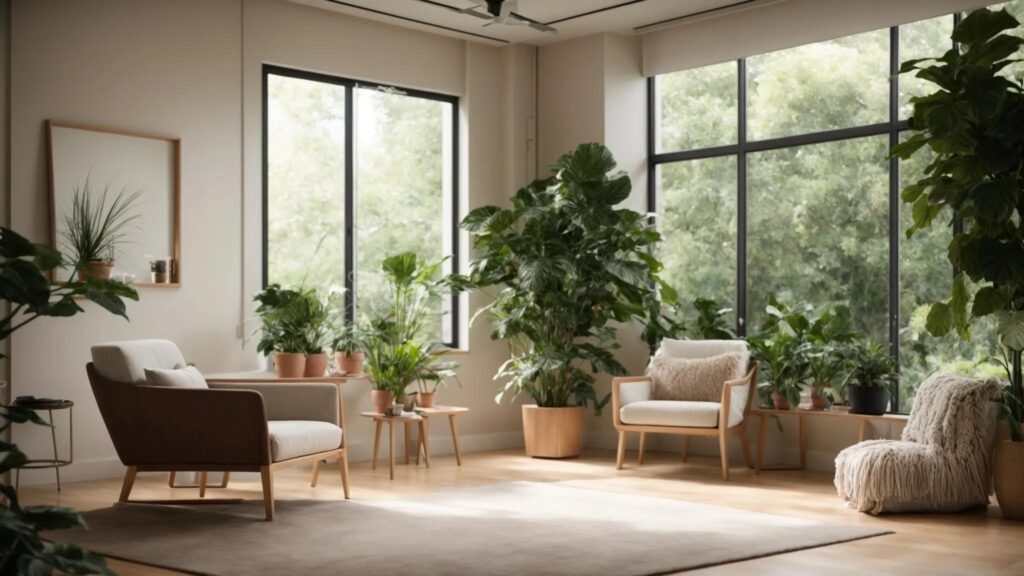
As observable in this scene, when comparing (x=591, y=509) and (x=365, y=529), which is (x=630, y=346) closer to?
(x=591, y=509)

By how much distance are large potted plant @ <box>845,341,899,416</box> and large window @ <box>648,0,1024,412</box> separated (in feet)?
1.20

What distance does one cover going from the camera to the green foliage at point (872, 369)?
6680mm

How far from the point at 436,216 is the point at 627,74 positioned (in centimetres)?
171

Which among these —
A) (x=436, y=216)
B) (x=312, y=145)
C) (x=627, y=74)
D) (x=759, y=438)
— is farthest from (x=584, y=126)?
(x=759, y=438)

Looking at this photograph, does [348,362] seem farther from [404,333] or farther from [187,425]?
[187,425]

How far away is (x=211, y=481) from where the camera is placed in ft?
21.8

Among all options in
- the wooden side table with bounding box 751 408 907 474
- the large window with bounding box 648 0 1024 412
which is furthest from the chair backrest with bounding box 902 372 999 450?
the large window with bounding box 648 0 1024 412

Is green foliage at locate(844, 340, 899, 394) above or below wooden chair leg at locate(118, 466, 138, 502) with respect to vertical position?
above

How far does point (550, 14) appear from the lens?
782 centimetres

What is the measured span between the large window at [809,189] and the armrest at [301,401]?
3.18 m

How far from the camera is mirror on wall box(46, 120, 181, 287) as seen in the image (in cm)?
642

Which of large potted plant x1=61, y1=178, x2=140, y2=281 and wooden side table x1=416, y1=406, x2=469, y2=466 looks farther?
wooden side table x1=416, y1=406, x2=469, y2=466

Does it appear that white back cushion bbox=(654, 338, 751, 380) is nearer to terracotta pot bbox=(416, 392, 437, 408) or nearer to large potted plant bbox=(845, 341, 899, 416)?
large potted plant bbox=(845, 341, 899, 416)

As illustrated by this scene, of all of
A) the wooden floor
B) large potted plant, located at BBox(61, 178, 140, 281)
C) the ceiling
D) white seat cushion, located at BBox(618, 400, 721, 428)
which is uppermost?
the ceiling
